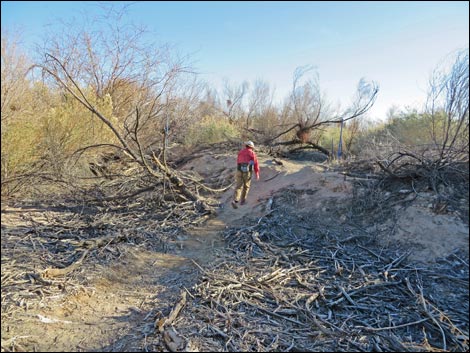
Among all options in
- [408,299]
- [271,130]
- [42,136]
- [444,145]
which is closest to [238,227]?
[408,299]

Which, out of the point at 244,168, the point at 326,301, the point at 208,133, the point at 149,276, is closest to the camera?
the point at 326,301

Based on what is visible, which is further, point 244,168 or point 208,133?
point 208,133

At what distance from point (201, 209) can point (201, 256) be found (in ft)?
8.40

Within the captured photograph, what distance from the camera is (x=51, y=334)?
330cm

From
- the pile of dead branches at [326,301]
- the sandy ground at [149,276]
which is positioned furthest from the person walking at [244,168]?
the pile of dead branches at [326,301]

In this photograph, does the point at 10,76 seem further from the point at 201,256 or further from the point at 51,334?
the point at 51,334

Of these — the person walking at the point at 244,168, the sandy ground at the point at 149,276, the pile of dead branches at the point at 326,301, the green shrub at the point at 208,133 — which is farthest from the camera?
the green shrub at the point at 208,133

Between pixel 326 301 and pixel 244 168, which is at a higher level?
pixel 244 168

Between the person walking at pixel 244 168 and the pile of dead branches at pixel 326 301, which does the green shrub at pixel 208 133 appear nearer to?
the person walking at pixel 244 168

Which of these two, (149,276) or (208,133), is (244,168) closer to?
(149,276)

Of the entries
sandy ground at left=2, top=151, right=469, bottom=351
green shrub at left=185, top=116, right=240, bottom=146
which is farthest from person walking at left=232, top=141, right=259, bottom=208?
green shrub at left=185, top=116, right=240, bottom=146

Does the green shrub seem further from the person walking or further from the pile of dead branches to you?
the pile of dead branches

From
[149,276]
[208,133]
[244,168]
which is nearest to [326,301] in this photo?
[149,276]

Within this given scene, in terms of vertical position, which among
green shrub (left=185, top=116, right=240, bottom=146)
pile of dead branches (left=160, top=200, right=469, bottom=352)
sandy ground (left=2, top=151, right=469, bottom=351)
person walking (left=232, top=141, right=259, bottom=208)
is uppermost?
green shrub (left=185, top=116, right=240, bottom=146)
